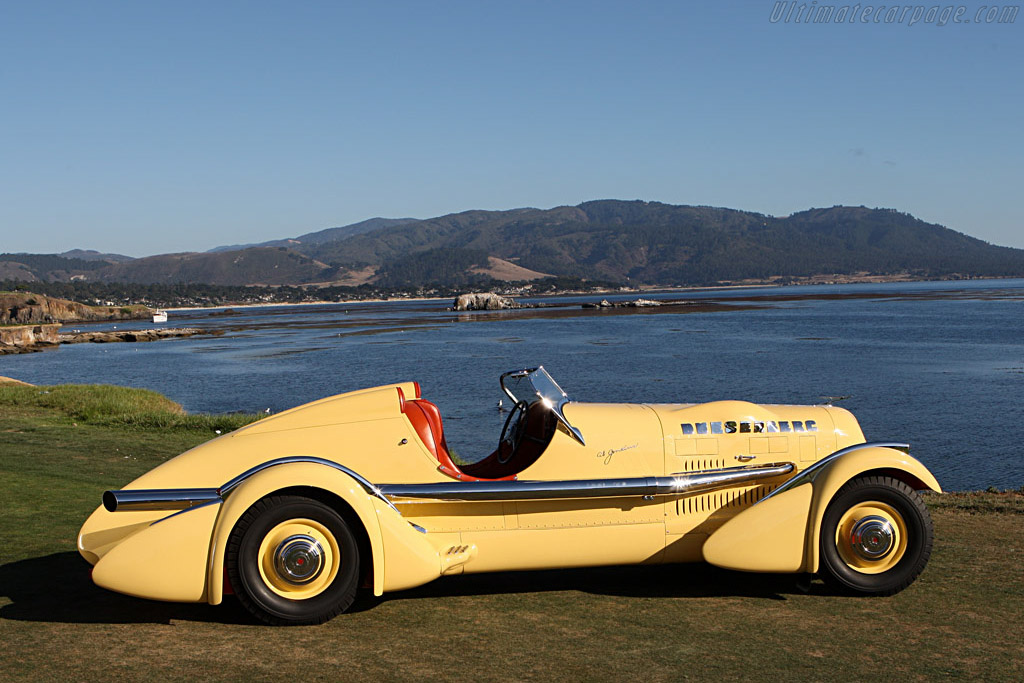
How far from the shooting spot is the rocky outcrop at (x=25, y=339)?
262 feet

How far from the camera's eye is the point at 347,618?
5902 mm

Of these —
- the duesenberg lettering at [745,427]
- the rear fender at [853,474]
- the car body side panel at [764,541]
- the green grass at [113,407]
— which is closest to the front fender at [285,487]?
the car body side panel at [764,541]

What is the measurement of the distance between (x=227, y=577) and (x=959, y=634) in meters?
4.71

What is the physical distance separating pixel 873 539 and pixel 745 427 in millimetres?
1193

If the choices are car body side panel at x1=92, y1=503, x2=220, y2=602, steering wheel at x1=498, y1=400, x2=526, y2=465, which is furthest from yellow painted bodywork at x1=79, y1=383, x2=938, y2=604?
steering wheel at x1=498, y1=400, x2=526, y2=465

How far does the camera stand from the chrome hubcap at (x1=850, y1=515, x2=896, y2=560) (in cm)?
623

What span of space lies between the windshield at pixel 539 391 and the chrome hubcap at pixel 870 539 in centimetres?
207

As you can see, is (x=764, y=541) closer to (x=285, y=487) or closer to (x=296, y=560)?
(x=296, y=560)

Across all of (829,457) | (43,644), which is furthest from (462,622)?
Result: (829,457)

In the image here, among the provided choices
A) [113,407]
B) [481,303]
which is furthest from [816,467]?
[481,303]

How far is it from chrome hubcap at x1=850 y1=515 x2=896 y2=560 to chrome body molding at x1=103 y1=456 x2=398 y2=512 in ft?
10.9

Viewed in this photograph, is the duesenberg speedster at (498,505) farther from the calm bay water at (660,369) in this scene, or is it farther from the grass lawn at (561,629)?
the calm bay water at (660,369)

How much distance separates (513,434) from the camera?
711cm

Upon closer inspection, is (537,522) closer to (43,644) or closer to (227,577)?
(227,577)
